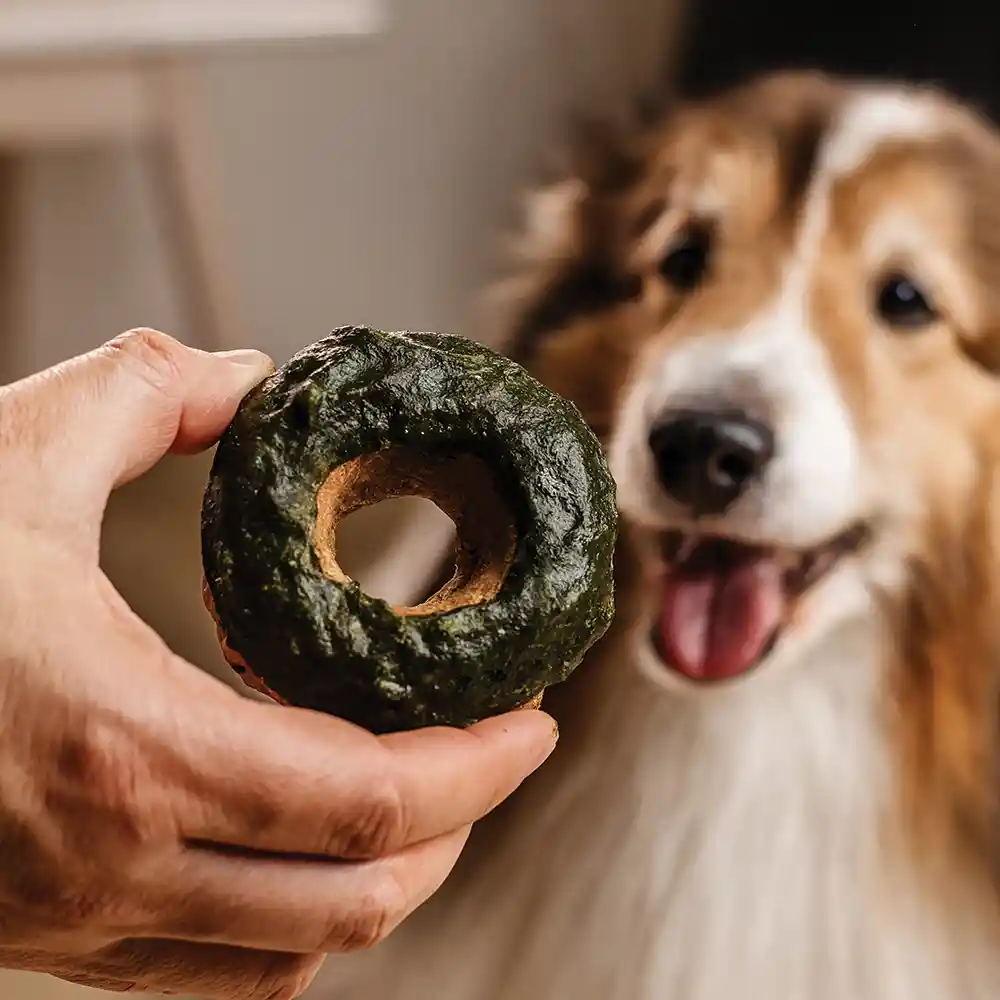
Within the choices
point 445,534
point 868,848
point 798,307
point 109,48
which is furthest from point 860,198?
point 109,48

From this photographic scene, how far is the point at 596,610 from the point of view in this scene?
346mm

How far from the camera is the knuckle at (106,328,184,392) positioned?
353mm

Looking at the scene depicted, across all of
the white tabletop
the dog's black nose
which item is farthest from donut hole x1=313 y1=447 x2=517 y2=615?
the white tabletop

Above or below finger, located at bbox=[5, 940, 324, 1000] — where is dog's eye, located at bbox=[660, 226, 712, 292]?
above

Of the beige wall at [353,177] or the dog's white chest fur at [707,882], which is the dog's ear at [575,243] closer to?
the beige wall at [353,177]

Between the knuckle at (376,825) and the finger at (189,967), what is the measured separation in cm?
9

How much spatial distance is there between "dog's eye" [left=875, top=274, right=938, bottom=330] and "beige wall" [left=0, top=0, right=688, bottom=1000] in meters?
0.27

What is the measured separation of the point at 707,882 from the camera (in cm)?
75

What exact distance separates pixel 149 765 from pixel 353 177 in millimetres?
817

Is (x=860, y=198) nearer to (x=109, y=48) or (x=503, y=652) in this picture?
(x=503, y=652)

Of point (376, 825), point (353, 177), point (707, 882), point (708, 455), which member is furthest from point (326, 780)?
point (353, 177)

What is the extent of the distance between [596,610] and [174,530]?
64cm

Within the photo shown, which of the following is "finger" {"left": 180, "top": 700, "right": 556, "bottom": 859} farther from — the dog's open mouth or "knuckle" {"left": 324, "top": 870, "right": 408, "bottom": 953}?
the dog's open mouth

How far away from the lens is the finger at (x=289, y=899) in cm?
32
